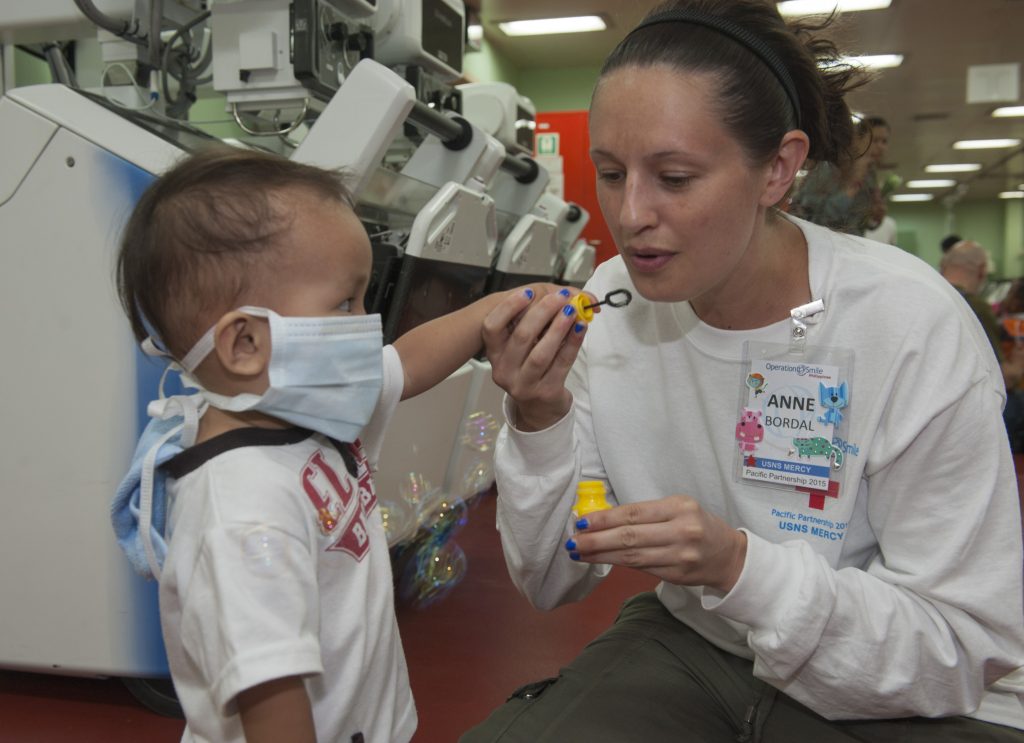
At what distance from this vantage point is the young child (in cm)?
91

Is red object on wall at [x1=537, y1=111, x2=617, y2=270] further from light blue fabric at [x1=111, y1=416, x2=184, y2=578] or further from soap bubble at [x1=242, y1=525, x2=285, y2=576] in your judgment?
soap bubble at [x1=242, y1=525, x2=285, y2=576]

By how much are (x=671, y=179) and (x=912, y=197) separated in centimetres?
2068

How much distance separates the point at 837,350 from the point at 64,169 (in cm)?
165

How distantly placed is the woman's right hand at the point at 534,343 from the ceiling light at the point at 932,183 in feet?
Answer: 58.0

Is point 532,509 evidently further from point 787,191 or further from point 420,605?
point 420,605

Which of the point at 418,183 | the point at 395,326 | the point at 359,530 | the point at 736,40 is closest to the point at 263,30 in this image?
the point at 418,183

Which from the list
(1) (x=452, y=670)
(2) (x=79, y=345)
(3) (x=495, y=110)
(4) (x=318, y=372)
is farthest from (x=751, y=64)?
(3) (x=495, y=110)

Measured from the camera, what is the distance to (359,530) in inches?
42.9

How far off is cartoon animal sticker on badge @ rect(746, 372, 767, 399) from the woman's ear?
0.26 metres

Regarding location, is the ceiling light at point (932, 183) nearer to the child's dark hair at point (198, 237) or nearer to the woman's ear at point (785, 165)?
the woman's ear at point (785, 165)

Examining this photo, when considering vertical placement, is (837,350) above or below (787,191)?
below

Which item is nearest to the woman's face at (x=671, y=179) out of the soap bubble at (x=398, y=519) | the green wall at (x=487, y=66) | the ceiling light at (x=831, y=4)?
the soap bubble at (x=398, y=519)

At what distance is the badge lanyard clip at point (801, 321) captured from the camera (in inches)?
49.8

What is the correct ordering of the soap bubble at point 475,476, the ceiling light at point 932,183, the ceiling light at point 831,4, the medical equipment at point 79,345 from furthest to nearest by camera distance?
1. the ceiling light at point 932,183
2. the ceiling light at point 831,4
3. the soap bubble at point 475,476
4. the medical equipment at point 79,345
